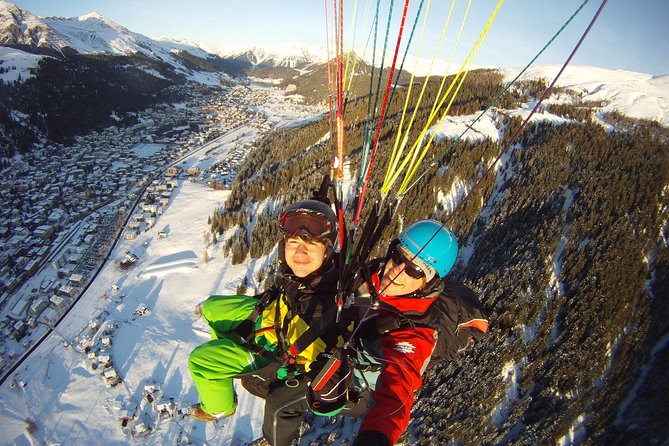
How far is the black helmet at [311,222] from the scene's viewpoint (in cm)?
329

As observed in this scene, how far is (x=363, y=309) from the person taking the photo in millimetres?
3113

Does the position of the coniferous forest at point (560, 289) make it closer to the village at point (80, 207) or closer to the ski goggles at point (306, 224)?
the ski goggles at point (306, 224)

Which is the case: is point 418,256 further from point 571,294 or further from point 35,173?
point 35,173

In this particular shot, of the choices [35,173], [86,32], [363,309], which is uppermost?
[86,32]

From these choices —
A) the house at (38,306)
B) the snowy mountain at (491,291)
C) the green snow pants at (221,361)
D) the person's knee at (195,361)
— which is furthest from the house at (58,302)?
the person's knee at (195,361)

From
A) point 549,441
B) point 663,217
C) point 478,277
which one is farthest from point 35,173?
point 663,217

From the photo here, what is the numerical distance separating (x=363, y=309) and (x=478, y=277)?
12039mm

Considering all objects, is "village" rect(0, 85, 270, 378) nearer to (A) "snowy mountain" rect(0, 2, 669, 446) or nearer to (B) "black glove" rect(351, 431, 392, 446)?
(A) "snowy mountain" rect(0, 2, 669, 446)

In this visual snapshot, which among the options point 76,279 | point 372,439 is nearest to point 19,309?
point 76,279

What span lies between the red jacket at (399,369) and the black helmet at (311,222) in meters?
0.92

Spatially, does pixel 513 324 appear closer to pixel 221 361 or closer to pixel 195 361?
pixel 221 361

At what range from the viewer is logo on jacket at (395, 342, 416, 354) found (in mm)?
2748

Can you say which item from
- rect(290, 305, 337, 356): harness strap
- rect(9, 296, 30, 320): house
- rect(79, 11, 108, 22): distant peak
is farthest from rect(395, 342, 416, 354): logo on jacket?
rect(79, 11, 108, 22): distant peak

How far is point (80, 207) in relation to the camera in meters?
35.9
